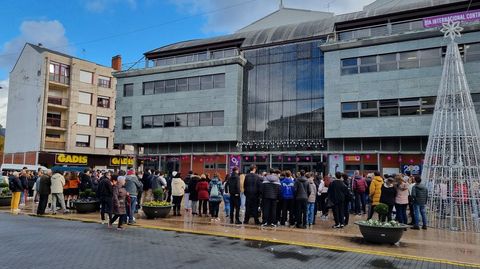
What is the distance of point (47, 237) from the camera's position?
9.80 metres

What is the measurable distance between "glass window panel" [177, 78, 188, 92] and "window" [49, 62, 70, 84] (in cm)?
1873

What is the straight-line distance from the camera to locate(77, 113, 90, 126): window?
4628cm

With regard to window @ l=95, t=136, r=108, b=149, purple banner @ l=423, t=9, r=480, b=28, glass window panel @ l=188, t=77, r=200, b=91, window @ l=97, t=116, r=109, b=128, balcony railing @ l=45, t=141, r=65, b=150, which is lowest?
balcony railing @ l=45, t=141, r=65, b=150

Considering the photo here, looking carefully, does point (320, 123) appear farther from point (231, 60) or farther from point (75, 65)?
point (75, 65)

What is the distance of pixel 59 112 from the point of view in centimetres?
4547

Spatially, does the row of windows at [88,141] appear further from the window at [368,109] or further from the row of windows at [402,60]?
the window at [368,109]

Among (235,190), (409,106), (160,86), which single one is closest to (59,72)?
(160,86)

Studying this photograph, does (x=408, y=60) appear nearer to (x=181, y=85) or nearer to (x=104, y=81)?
(x=181, y=85)

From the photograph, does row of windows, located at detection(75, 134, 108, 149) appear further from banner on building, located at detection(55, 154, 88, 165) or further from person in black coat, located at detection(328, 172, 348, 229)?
person in black coat, located at detection(328, 172, 348, 229)

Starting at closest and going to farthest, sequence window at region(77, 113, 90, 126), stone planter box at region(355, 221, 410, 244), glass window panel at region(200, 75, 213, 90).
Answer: stone planter box at region(355, 221, 410, 244)
glass window panel at region(200, 75, 213, 90)
window at region(77, 113, 90, 126)

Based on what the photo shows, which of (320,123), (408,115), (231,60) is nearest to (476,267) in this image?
(408,115)

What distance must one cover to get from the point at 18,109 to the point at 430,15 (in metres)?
47.2

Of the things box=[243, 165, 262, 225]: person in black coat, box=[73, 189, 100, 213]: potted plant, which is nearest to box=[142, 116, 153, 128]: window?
box=[73, 189, 100, 213]: potted plant

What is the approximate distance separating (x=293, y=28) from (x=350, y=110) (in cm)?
976
